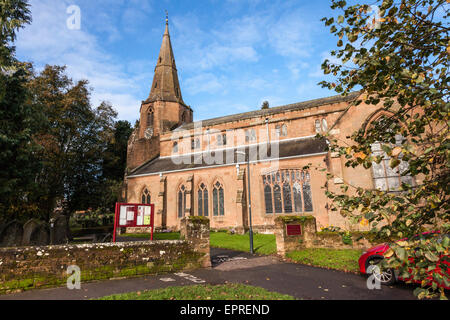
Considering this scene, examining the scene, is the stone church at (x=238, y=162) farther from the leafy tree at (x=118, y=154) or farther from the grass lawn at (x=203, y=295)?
the grass lawn at (x=203, y=295)

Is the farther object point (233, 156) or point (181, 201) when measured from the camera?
point (233, 156)

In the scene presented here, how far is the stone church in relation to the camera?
18984 mm

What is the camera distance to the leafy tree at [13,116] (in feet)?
41.0

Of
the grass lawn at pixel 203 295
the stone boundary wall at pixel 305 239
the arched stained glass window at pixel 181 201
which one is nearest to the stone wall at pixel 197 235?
the grass lawn at pixel 203 295

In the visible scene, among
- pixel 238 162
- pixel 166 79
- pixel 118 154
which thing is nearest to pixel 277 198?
pixel 238 162

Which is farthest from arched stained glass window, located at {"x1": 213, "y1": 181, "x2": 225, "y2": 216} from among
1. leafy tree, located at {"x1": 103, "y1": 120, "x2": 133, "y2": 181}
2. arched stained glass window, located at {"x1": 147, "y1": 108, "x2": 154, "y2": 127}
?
arched stained glass window, located at {"x1": 147, "y1": 108, "x2": 154, "y2": 127}

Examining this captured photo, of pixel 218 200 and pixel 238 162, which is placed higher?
pixel 238 162

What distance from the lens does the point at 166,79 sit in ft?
122

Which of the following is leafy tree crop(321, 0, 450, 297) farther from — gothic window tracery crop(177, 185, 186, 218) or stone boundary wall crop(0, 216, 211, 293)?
gothic window tracery crop(177, 185, 186, 218)

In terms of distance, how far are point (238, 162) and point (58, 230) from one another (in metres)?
15.8

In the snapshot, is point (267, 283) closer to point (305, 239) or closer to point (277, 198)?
point (305, 239)

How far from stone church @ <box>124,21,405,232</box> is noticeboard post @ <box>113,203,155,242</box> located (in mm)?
8640

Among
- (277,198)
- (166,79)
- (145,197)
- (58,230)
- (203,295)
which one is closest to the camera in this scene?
(203,295)
